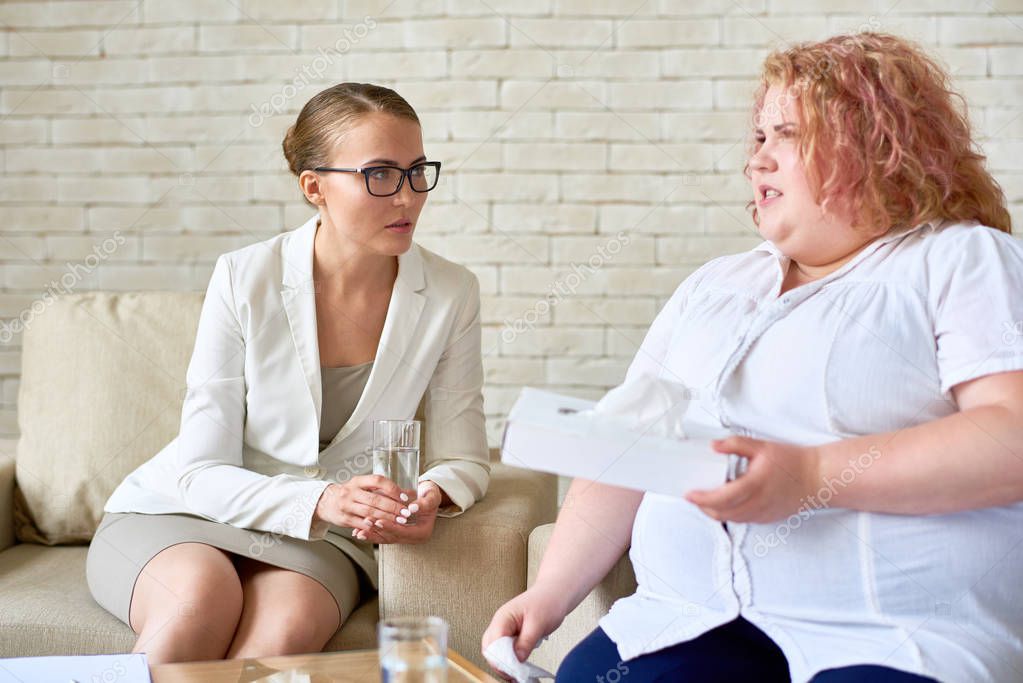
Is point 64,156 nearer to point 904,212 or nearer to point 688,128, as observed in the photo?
point 688,128

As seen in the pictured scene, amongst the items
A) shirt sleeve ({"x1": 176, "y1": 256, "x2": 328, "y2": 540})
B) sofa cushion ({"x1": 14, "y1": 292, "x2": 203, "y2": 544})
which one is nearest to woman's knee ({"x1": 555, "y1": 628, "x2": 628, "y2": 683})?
shirt sleeve ({"x1": 176, "y1": 256, "x2": 328, "y2": 540})

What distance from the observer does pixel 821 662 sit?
44.9 inches

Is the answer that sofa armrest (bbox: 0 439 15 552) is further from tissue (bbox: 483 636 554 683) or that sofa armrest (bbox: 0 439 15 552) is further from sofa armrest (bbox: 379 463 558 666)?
tissue (bbox: 483 636 554 683)

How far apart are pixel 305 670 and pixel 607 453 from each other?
520mm

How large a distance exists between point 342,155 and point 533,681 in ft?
3.18

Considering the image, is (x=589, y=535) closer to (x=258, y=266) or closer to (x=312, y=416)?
(x=312, y=416)

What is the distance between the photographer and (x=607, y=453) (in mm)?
1062

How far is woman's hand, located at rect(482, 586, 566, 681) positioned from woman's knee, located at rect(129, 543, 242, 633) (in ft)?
1.58

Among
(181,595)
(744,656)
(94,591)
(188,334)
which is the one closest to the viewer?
(744,656)

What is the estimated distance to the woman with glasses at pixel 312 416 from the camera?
1.62 metres

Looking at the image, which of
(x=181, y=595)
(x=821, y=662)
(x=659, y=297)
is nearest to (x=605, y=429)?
(x=821, y=662)

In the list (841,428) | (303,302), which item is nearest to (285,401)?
(303,302)

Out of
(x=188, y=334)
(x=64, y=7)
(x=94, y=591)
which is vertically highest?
(x=64, y=7)

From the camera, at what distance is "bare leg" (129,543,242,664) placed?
1.53m
